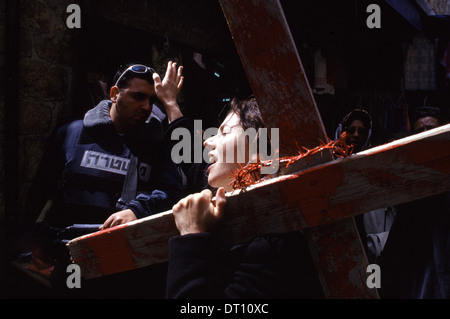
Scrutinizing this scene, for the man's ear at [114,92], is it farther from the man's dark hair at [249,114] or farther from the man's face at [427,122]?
the man's face at [427,122]

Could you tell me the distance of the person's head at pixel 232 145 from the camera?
4.25ft

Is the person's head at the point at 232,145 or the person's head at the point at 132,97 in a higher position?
the person's head at the point at 132,97

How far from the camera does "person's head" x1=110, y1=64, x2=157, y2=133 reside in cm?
226

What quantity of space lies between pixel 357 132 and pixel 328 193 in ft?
9.10

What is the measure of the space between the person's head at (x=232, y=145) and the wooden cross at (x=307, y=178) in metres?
0.35

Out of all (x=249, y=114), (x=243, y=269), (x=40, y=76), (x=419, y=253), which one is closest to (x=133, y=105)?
(x=249, y=114)

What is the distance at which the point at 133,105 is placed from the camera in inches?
88.9

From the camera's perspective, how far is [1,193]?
9.12ft

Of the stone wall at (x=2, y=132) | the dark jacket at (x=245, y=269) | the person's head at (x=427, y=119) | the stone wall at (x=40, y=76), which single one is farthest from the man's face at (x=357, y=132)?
the stone wall at (x=2, y=132)

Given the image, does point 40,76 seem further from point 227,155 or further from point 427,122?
point 427,122

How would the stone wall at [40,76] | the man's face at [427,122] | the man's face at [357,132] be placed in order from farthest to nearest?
the man's face at [427,122] → the man's face at [357,132] → the stone wall at [40,76]

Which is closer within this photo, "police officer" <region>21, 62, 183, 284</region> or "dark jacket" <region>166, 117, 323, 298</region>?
"dark jacket" <region>166, 117, 323, 298</region>

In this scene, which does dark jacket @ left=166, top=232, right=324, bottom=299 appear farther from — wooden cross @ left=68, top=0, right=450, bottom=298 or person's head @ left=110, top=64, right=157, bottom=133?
person's head @ left=110, top=64, right=157, bottom=133

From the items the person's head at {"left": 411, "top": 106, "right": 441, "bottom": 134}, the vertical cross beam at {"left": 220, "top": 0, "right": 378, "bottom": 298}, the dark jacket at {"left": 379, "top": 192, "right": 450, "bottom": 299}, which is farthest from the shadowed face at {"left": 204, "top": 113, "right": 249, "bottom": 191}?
the person's head at {"left": 411, "top": 106, "right": 441, "bottom": 134}
